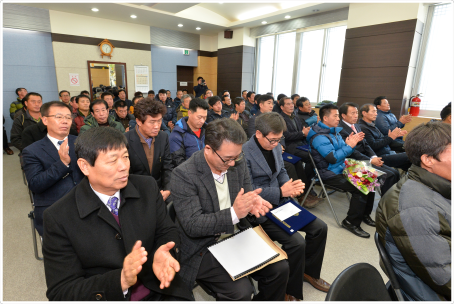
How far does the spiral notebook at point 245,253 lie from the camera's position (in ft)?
4.34

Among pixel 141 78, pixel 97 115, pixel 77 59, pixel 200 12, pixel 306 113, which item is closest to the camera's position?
pixel 97 115

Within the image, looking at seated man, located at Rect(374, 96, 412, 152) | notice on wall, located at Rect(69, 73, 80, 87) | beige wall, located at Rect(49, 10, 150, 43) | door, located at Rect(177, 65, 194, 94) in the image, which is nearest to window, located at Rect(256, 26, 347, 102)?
seated man, located at Rect(374, 96, 412, 152)

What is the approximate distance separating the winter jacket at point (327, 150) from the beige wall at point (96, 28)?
25.3 feet

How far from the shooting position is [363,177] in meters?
2.62

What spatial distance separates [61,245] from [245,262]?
0.95 metres

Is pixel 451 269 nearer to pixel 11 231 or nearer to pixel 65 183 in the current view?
pixel 65 183

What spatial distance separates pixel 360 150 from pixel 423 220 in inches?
103

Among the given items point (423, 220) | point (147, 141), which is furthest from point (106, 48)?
point (423, 220)

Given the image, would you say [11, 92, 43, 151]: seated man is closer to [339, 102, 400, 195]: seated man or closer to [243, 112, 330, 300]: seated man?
[243, 112, 330, 300]: seated man

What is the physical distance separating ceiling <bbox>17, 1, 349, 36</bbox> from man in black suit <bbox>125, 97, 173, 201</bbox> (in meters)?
5.30

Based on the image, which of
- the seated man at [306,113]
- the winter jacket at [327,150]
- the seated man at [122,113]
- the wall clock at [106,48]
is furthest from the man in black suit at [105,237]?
the wall clock at [106,48]

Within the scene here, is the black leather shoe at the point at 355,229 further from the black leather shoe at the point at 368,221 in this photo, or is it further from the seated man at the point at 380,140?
the seated man at the point at 380,140

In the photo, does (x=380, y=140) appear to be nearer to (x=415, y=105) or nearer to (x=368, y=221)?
(x=368, y=221)

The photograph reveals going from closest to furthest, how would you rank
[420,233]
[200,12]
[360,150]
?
1. [420,233]
2. [360,150]
3. [200,12]
